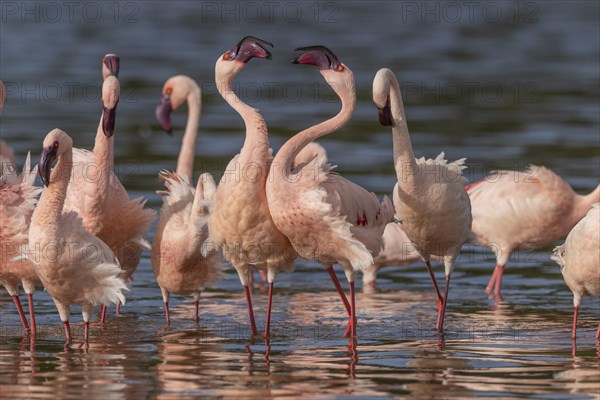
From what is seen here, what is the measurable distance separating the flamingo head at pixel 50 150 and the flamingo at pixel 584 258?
376 centimetres

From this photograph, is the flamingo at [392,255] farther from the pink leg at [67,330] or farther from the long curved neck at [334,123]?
the pink leg at [67,330]

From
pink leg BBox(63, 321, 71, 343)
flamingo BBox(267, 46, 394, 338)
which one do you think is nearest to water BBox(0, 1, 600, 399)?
pink leg BBox(63, 321, 71, 343)

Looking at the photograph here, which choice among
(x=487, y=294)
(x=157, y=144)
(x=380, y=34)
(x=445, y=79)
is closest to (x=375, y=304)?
(x=487, y=294)

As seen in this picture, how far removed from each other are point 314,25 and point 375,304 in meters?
27.5

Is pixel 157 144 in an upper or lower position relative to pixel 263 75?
lower

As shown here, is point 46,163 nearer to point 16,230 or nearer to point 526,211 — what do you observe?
point 16,230

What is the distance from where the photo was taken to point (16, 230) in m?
9.95

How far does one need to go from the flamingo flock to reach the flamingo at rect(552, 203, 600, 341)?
0.01 meters

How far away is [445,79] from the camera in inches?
1078

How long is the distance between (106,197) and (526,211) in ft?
13.9

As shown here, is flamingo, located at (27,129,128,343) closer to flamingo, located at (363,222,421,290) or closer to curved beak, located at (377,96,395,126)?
curved beak, located at (377,96,395,126)

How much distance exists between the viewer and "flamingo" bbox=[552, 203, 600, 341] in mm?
9383

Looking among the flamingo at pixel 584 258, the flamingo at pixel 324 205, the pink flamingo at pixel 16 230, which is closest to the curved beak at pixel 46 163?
the pink flamingo at pixel 16 230

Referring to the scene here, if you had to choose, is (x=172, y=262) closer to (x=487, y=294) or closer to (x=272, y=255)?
(x=272, y=255)
